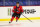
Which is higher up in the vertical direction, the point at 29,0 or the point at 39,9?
the point at 29,0

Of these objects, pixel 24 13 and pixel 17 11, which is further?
pixel 24 13

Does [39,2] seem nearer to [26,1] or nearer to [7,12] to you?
[26,1]

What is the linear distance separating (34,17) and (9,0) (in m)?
1.26

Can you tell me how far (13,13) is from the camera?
561 cm

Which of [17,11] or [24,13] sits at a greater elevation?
[17,11]

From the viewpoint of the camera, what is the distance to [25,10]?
5.83 m

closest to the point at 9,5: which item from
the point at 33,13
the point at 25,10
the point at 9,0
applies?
the point at 9,0

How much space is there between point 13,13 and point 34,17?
0.91 m

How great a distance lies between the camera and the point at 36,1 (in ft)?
19.7

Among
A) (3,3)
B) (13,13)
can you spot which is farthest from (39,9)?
(3,3)

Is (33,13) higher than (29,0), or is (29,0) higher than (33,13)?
(29,0)

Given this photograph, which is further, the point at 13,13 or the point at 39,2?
the point at 39,2

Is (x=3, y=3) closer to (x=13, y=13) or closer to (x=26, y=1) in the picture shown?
(x=13, y=13)

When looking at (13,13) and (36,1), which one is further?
(36,1)
